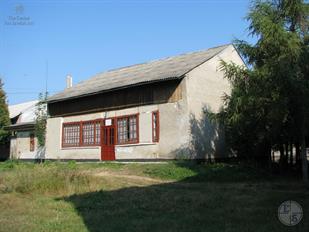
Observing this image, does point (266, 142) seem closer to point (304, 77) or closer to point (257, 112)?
point (257, 112)

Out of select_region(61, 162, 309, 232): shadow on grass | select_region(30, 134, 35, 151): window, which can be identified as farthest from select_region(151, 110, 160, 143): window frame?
select_region(30, 134, 35, 151): window

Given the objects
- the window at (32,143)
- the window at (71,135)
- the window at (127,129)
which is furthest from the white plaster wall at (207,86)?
the window at (32,143)

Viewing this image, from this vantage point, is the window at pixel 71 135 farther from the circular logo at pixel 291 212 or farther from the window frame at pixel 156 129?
the circular logo at pixel 291 212

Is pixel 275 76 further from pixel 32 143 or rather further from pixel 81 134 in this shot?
pixel 32 143

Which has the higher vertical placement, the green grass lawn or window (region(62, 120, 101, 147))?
window (region(62, 120, 101, 147))

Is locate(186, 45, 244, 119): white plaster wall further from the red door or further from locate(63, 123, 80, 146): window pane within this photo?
locate(63, 123, 80, 146): window pane

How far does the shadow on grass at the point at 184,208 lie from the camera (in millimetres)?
7711

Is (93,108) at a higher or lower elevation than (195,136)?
higher

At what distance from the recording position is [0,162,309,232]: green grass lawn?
25.7 feet

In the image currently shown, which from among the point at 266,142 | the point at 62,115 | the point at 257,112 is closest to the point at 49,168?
the point at 257,112

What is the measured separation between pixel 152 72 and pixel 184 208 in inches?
589

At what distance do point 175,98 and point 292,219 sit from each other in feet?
48.5

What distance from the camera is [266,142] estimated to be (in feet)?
65.4

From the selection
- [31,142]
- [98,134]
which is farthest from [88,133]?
[31,142]
